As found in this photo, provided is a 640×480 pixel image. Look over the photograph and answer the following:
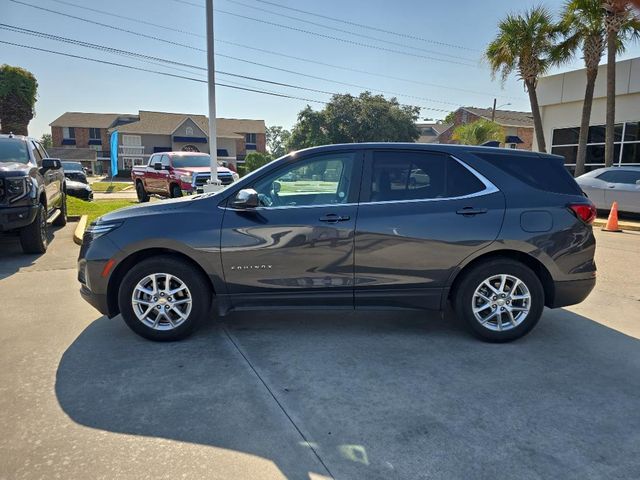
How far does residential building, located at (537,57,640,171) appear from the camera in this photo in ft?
58.6

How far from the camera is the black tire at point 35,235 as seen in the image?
784 centimetres

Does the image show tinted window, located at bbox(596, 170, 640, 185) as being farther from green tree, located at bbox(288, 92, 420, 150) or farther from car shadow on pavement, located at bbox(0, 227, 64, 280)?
green tree, located at bbox(288, 92, 420, 150)

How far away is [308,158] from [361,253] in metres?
1.00

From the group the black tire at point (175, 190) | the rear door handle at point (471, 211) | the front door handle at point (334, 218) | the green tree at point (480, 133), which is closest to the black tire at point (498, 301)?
the rear door handle at point (471, 211)

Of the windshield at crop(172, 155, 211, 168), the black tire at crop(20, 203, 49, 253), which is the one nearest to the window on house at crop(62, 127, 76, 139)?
the windshield at crop(172, 155, 211, 168)

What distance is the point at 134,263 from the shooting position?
169 inches

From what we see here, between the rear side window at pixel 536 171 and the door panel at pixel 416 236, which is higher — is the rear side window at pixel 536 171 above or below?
above

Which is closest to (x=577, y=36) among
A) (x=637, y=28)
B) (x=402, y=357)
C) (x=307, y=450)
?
(x=637, y=28)

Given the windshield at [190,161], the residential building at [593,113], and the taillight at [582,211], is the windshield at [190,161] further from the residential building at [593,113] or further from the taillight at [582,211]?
the residential building at [593,113]

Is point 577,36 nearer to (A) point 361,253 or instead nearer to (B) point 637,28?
(B) point 637,28

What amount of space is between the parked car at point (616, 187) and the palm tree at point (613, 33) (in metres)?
3.86

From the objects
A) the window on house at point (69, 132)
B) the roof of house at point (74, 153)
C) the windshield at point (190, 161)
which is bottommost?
the windshield at point (190, 161)

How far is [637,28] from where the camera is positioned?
16219 mm

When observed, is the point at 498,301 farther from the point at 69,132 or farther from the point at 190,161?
the point at 69,132
